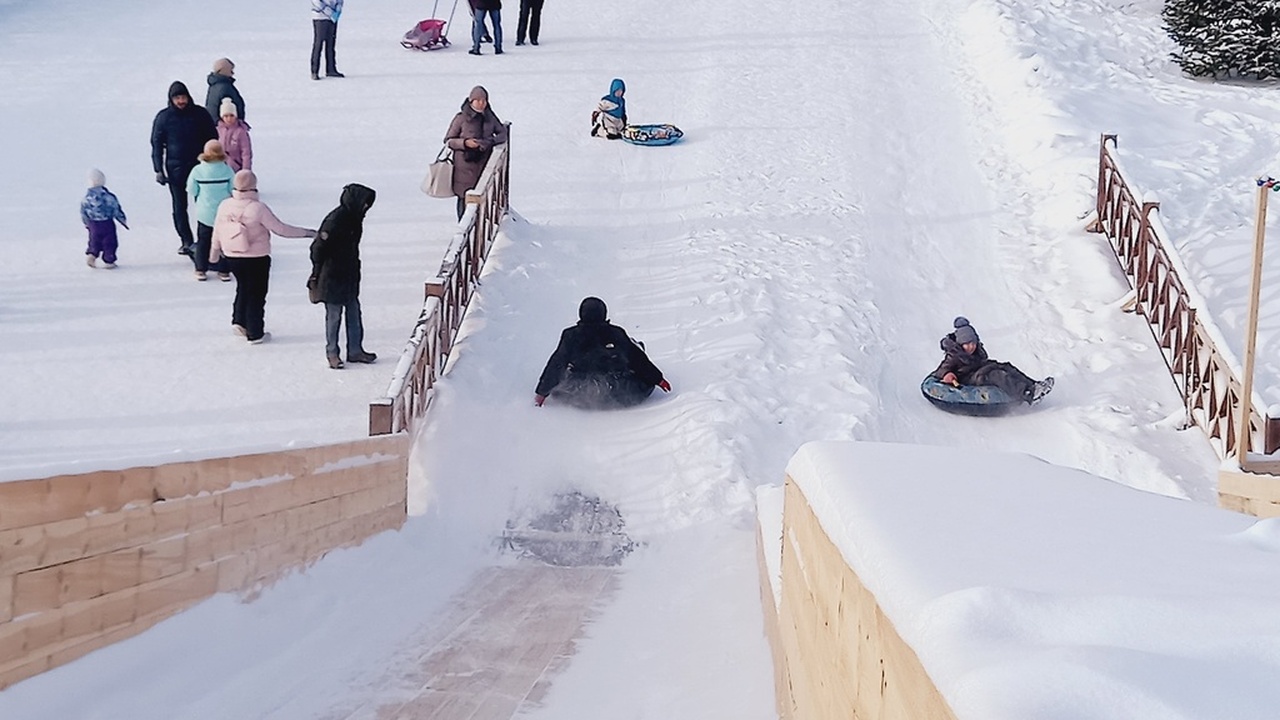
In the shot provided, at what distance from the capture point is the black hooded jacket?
10414mm

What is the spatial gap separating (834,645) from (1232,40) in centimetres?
1769

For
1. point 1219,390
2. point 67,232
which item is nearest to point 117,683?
point 1219,390

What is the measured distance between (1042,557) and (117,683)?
3.27 metres

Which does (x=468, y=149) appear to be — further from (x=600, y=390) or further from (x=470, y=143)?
(x=600, y=390)

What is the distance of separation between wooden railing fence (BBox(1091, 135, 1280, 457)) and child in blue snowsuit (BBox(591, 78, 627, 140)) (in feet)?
17.8

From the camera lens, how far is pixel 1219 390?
1016 cm

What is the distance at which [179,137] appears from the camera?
1227 cm

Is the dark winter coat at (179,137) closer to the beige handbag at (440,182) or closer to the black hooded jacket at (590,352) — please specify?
the beige handbag at (440,182)

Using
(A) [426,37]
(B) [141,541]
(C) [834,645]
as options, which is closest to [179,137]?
(B) [141,541]

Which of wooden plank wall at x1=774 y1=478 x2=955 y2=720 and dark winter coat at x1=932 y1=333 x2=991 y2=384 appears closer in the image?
wooden plank wall at x1=774 y1=478 x2=955 y2=720

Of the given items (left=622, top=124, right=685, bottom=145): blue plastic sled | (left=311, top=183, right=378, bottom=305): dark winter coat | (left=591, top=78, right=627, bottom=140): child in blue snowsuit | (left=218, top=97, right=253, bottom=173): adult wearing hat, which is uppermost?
(left=591, top=78, right=627, bottom=140): child in blue snowsuit

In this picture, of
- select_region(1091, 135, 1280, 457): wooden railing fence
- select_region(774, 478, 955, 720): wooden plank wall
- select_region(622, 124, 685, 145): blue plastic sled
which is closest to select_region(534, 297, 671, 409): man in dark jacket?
select_region(1091, 135, 1280, 457): wooden railing fence

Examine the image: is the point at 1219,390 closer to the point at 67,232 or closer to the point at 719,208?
the point at 719,208

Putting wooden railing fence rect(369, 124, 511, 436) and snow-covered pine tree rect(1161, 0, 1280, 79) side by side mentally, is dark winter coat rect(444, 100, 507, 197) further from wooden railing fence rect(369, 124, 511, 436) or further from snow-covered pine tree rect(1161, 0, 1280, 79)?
snow-covered pine tree rect(1161, 0, 1280, 79)
